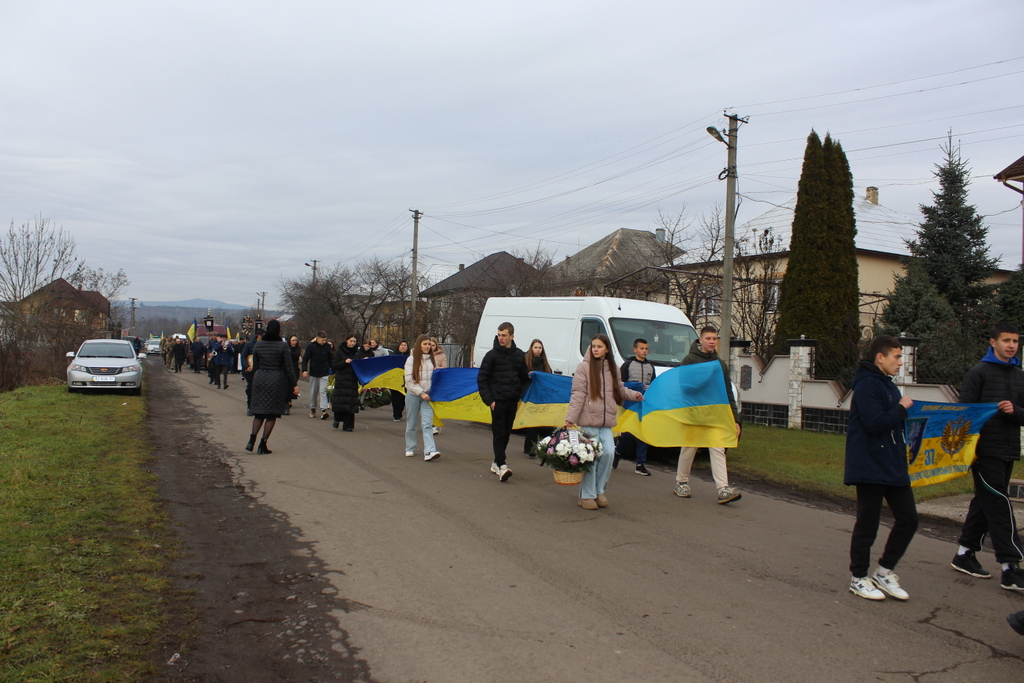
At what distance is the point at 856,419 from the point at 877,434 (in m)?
0.20

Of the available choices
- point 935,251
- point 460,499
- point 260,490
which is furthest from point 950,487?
point 935,251

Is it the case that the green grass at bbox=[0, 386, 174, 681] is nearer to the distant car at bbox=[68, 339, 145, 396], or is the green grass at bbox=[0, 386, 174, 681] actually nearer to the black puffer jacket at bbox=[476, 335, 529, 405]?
the black puffer jacket at bbox=[476, 335, 529, 405]

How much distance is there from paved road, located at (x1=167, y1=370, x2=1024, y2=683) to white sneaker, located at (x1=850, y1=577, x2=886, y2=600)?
9 centimetres

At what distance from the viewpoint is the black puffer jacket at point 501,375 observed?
9875 millimetres

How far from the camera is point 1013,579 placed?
571cm

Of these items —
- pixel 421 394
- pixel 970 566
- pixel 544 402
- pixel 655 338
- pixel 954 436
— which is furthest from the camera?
pixel 655 338

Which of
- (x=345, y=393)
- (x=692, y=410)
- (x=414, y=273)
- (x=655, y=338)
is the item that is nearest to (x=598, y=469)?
(x=692, y=410)

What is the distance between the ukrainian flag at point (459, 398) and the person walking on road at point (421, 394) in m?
0.54

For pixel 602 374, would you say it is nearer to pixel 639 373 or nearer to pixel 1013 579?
pixel 639 373

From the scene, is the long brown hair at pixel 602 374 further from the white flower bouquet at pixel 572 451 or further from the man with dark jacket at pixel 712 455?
the man with dark jacket at pixel 712 455

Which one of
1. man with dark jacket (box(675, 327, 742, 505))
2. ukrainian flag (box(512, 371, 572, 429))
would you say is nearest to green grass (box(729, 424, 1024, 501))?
man with dark jacket (box(675, 327, 742, 505))

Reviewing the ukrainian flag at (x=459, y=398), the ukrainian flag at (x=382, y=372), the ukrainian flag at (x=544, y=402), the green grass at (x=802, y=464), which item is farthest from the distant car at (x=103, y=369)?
the green grass at (x=802, y=464)

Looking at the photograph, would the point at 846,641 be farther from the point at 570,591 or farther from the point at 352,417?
the point at 352,417

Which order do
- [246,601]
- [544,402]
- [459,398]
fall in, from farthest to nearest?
[459,398] → [544,402] → [246,601]
